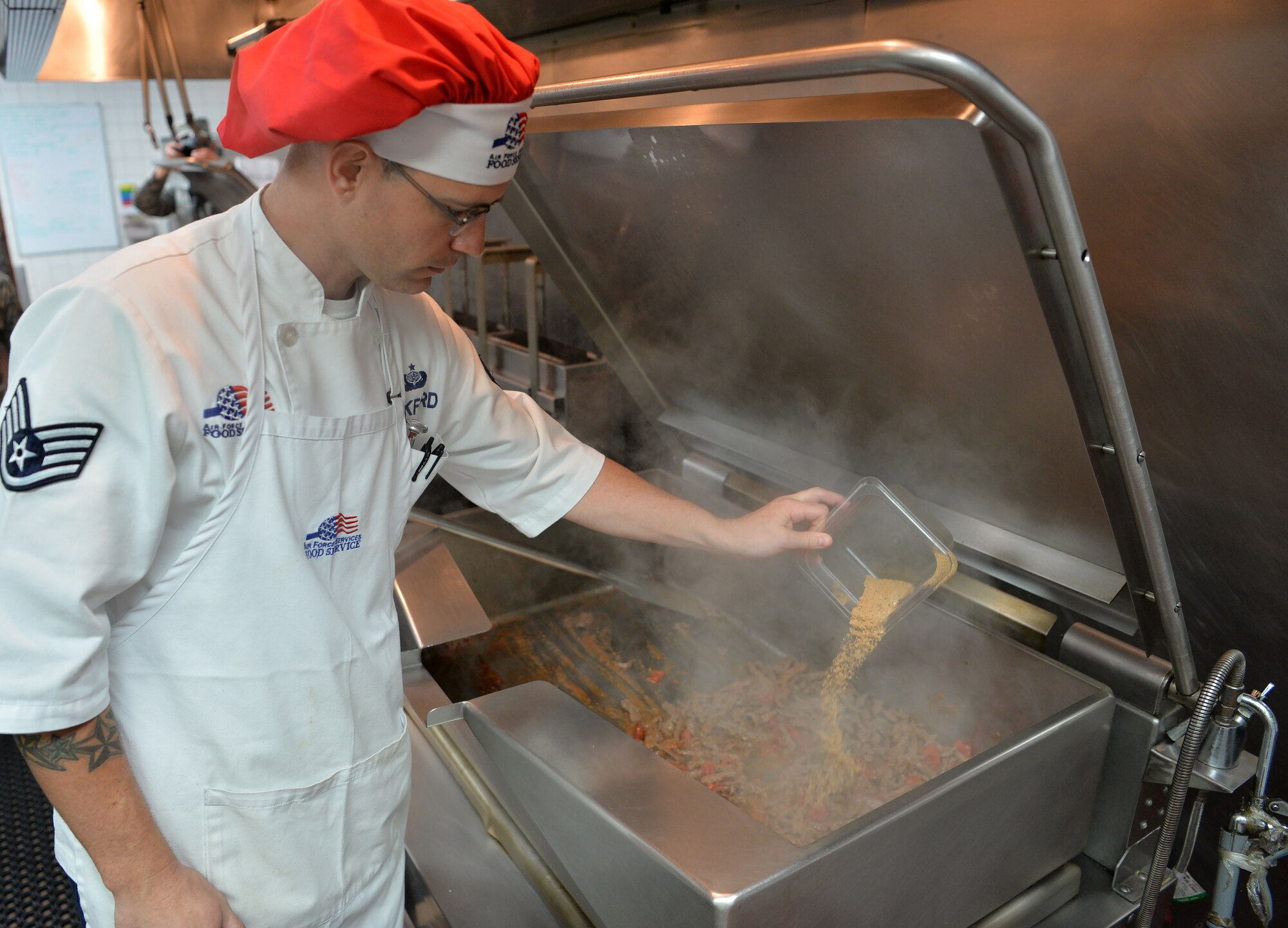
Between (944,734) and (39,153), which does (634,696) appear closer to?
(944,734)

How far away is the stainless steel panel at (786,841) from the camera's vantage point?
889 mm

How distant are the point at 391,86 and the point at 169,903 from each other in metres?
0.82

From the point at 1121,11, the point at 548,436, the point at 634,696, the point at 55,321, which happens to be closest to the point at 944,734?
the point at 634,696

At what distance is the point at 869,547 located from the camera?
140 cm

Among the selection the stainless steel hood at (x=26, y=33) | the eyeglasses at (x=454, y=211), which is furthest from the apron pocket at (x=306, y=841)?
the stainless steel hood at (x=26, y=33)

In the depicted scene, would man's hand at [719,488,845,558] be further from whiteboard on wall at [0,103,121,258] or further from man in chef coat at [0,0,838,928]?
whiteboard on wall at [0,103,121,258]

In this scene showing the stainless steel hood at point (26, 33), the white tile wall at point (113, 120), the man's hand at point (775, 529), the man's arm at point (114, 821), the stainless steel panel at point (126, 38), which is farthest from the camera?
the white tile wall at point (113, 120)

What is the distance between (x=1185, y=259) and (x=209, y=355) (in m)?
1.19

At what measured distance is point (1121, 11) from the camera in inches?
41.9

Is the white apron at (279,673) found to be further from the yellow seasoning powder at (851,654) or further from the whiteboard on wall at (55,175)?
the whiteboard on wall at (55,175)

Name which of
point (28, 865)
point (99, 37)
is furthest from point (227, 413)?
point (99, 37)

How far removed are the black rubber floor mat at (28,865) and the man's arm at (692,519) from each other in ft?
4.42

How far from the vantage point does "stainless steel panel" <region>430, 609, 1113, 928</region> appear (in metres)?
0.89

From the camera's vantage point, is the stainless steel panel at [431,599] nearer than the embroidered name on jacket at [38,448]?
No
